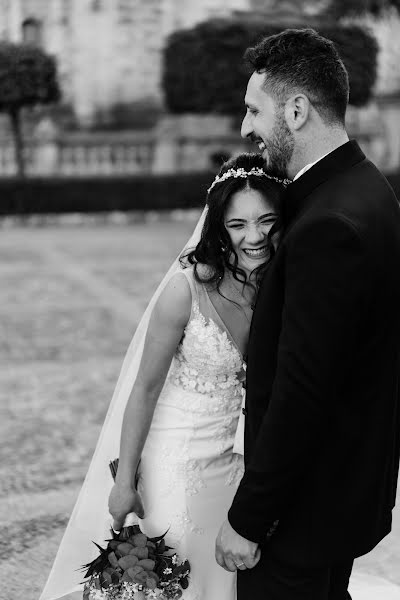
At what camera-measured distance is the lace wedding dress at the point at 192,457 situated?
2.51 metres

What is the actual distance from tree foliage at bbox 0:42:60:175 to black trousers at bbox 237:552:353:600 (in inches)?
679

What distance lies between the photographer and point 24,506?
3.96 metres

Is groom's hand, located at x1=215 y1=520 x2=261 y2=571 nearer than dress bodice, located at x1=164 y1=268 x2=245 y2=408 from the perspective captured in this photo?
Yes

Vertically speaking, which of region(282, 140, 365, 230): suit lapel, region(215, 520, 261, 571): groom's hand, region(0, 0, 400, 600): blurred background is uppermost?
region(282, 140, 365, 230): suit lapel

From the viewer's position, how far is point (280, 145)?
1.95m

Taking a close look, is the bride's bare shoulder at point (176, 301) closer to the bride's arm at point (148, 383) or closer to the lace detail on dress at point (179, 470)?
the bride's arm at point (148, 383)

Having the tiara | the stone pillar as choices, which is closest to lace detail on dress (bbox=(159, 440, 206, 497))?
the tiara

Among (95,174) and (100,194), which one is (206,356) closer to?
(100,194)

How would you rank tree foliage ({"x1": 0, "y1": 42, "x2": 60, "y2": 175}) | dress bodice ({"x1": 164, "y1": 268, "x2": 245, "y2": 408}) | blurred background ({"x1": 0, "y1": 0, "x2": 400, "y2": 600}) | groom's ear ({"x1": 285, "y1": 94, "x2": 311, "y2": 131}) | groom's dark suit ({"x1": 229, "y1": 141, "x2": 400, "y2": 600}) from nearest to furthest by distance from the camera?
groom's dark suit ({"x1": 229, "y1": 141, "x2": 400, "y2": 600}), groom's ear ({"x1": 285, "y1": 94, "x2": 311, "y2": 131}), dress bodice ({"x1": 164, "y1": 268, "x2": 245, "y2": 408}), blurred background ({"x1": 0, "y1": 0, "x2": 400, "y2": 600}), tree foliage ({"x1": 0, "y1": 42, "x2": 60, "y2": 175})

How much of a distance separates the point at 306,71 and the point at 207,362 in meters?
0.93

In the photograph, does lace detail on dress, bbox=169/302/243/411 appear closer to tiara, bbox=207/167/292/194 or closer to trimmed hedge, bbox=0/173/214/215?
tiara, bbox=207/167/292/194

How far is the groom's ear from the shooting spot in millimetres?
1895

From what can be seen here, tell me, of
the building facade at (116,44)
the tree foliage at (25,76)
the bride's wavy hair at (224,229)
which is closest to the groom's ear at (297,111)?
the bride's wavy hair at (224,229)

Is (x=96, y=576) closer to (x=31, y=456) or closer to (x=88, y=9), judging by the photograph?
(x=31, y=456)
